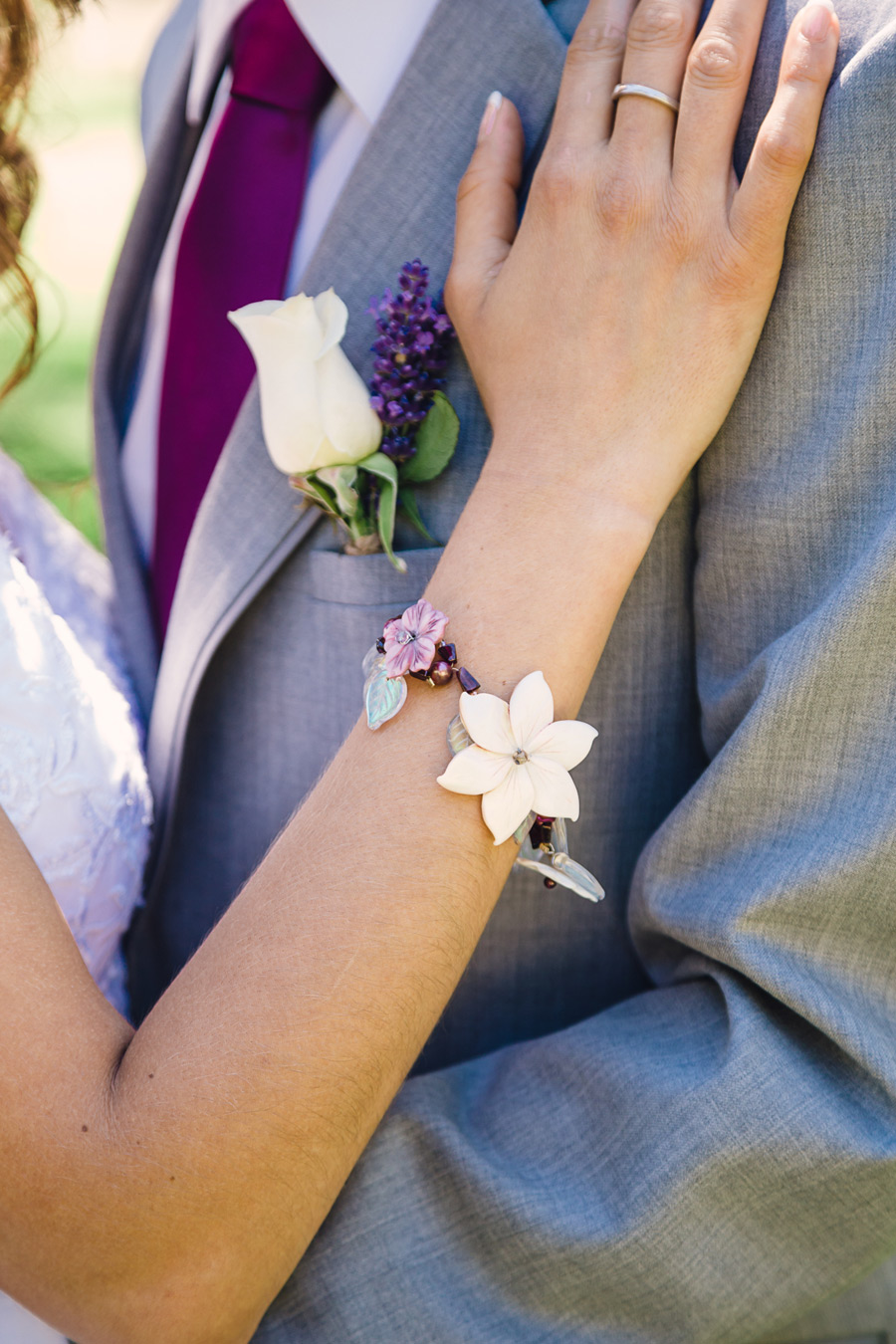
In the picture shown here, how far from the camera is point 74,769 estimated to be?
3.48ft

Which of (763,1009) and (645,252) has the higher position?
(645,252)

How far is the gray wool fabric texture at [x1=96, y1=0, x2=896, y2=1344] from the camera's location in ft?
2.61

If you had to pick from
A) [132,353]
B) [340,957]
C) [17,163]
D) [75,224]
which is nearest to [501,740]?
[340,957]

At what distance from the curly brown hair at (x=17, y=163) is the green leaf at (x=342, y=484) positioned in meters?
0.75

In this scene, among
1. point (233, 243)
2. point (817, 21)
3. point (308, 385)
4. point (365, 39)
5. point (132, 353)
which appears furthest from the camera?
point (132, 353)

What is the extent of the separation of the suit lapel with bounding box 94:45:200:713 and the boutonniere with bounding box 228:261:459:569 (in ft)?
1.45

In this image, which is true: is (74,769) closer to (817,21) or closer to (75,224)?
(817,21)

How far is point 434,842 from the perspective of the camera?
80 cm

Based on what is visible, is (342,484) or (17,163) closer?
(342,484)

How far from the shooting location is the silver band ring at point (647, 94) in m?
0.84

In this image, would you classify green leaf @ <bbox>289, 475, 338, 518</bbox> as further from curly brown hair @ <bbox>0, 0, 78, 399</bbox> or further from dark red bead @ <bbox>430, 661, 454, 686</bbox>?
curly brown hair @ <bbox>0, 0, 78, 399</bbox>

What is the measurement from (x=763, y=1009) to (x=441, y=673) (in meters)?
0.41

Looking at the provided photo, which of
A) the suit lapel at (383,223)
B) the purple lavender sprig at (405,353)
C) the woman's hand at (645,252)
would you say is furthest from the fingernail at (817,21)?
the purple lavender sprig at (405,353)

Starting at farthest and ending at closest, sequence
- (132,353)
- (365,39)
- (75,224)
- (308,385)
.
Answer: (75,224) < (132,353) < (365,39) < (308,385)
